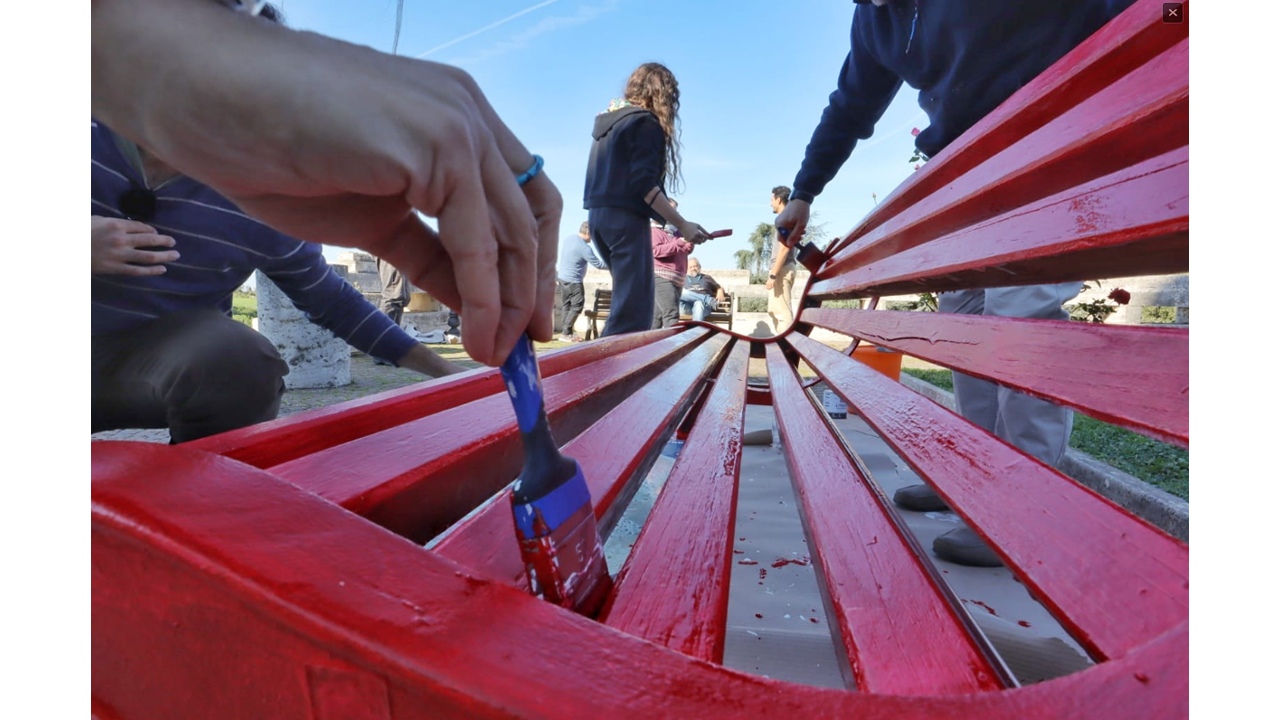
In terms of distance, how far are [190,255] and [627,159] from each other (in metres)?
2.62

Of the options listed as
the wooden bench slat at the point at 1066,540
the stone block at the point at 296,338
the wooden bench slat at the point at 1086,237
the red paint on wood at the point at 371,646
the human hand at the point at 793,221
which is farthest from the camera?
the stone block at the point at 296,338

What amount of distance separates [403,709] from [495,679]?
5 cm

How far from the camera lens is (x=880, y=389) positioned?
4.14 feet

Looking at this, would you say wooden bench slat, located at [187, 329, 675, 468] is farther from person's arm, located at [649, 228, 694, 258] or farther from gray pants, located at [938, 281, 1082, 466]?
person's arm, located at [649, 228, 694, 258]

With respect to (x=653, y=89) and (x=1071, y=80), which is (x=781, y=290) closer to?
(x=653, y=89)

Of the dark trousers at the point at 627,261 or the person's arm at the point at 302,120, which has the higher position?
the dark trousers at the point at 627,261

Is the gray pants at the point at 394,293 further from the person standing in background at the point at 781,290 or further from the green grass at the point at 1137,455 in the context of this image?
the green grass at the point at 1137,455

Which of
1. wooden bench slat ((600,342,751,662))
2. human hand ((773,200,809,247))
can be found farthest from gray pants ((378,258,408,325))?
wooden bench slat ((600,342,751,662))

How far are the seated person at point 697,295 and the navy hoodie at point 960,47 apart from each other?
9.03 m

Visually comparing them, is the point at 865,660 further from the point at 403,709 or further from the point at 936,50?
the point at 936,50

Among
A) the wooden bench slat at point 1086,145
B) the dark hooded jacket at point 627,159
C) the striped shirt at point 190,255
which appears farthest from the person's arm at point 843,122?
the striped shirt at point 190,255

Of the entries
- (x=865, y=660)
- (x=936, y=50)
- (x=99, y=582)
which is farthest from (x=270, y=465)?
(x=936, y=50)

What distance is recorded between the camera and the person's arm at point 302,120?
1.30 ft

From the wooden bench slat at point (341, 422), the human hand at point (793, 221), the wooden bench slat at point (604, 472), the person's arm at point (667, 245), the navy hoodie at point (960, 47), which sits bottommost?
the wooden bench slat at point (604, 472)
